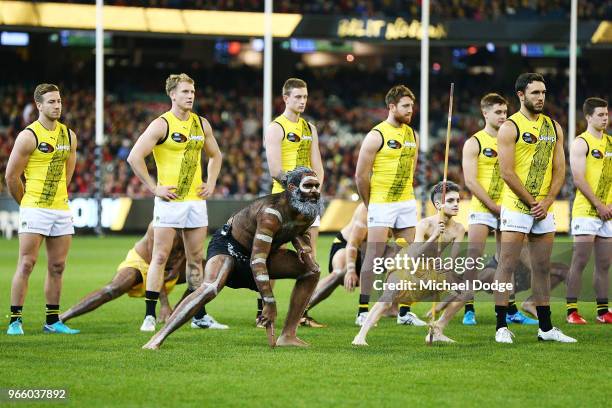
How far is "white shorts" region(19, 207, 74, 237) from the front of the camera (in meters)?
11.5

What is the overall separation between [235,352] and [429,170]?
26.5 meters

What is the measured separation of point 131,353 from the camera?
988 cm

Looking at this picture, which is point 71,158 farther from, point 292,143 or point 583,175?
point 583,175

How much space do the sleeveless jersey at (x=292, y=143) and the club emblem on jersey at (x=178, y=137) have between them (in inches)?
43.7

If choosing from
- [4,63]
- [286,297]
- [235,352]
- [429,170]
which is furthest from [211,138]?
[4,63]

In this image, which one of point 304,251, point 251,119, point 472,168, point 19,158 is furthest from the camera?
point 251,119

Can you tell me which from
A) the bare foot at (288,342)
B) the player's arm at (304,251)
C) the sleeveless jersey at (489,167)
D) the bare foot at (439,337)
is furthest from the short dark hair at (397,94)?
the bare foot at (288,342)

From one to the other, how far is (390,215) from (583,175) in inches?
84.1

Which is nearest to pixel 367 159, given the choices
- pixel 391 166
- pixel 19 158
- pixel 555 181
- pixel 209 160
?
pixel 391 166

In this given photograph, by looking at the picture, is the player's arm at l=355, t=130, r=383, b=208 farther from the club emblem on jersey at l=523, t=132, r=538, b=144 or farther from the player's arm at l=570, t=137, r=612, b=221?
the player's arm at l=570, t=137, r=612, b=221

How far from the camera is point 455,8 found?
1593 inches

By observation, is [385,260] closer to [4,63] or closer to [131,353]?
[131,353]

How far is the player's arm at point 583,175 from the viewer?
12625 millimetres

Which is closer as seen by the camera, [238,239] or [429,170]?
[238,239]
